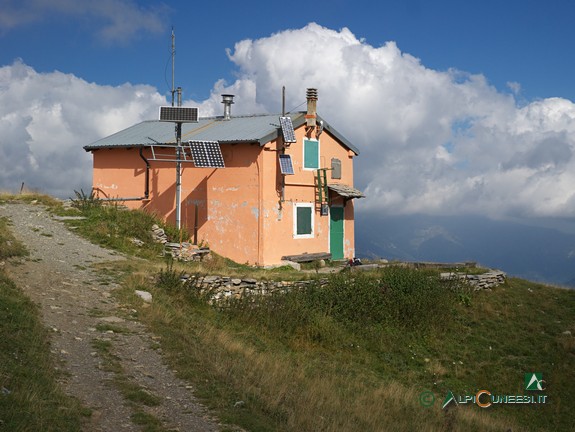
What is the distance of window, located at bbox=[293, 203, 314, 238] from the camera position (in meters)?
24.3

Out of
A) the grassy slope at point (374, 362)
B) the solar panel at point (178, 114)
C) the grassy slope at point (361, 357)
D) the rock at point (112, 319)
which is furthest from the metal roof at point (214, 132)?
the rock at point (112, 319)

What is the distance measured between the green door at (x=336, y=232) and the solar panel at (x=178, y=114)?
7.55 metres

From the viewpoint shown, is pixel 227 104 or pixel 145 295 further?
pixel 227 104

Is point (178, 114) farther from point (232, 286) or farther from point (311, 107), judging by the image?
point (232, 286)

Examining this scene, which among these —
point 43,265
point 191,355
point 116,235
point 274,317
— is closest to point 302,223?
point 116,235

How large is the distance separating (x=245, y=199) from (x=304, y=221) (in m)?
2.92

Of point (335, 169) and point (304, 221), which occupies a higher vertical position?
point (335, 169)

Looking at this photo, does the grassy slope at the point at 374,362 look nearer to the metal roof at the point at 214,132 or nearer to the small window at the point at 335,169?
the small window at the point at 335,169

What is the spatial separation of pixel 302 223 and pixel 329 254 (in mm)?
1911

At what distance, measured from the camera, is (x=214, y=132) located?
84.2ft

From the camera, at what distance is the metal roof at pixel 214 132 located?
23.6 metres

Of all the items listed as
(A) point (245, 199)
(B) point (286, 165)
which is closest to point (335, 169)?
(B) point (286, 165)

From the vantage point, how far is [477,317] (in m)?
19.0

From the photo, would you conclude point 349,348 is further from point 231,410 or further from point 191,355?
point 231,410
